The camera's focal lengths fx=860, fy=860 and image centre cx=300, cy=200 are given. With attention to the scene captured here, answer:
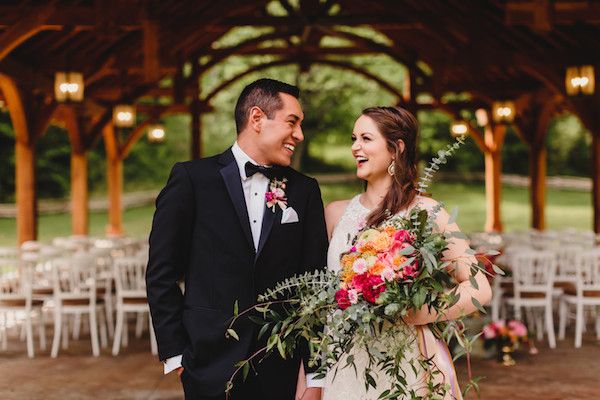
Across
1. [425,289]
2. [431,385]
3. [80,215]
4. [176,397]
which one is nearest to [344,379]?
[431,385]

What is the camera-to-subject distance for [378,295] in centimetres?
213

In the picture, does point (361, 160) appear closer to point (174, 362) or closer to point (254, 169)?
point (254, 169)

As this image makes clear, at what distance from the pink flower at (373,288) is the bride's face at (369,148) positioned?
495mm

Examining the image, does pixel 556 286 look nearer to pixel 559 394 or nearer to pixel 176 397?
pixel 559 394

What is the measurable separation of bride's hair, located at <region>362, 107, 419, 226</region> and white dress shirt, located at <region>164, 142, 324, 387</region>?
0.33 metres

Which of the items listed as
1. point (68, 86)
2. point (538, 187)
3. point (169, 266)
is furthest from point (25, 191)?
point (169, 266)

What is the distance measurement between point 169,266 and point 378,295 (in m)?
0.61

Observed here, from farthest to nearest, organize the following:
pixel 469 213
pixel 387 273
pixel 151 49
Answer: pixel 469 213
pixel 151 49
pixel 387 273

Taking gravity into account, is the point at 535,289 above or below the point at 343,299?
below

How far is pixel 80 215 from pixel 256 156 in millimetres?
13358

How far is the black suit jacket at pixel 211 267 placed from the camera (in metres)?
2.35

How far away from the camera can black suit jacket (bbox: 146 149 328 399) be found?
2354 millimetres

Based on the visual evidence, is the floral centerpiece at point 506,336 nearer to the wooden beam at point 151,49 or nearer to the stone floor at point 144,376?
the stone floor at point 144,376

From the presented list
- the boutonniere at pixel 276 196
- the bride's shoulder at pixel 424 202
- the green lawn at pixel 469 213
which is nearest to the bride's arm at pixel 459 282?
the bride's shoulder at pixel 424 202
